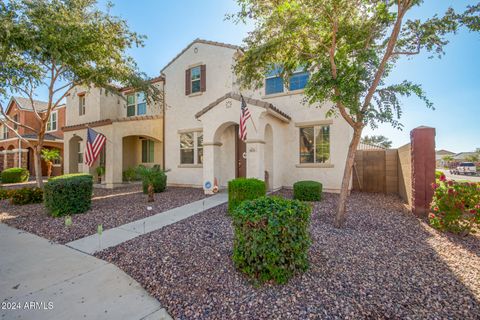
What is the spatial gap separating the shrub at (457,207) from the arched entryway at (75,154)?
19.2 metres

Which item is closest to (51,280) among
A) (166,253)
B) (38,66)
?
(166,253)

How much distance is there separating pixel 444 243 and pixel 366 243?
5.52 ft

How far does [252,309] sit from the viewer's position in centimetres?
267

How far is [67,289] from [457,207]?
25.6 feet

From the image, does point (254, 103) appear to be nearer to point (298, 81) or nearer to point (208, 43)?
point (298, 81)

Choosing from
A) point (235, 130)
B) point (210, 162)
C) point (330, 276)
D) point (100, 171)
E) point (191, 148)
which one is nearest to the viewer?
point (330, 276)

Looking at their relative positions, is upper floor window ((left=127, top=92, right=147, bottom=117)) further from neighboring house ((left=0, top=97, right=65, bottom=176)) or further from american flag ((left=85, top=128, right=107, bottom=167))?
neighboring house ((left=0, top=97, right=65, bottom=176))

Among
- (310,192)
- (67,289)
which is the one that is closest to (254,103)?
(310,192)

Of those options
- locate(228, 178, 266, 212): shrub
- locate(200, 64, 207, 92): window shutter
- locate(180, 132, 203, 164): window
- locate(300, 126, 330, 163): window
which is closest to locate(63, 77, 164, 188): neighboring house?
locate(180, 132, 203, 164): window

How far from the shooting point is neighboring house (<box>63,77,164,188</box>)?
13.0 metres

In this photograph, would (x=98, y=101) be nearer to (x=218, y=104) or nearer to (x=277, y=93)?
(x=218, y=104)

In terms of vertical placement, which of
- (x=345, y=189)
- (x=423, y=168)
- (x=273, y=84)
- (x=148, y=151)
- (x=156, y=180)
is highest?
(x=273, y=84)

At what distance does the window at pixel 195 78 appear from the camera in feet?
40.9

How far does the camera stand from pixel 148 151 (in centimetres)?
1549
